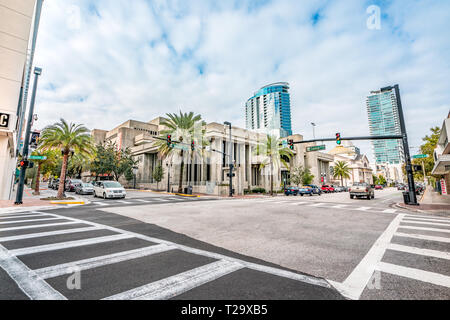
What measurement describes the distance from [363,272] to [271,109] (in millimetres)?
113176

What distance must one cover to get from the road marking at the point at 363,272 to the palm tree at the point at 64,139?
22797 millimetres

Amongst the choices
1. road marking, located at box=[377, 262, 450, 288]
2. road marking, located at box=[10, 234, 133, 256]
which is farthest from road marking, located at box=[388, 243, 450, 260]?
road marking, located at box=[10, 234, 133, 256]

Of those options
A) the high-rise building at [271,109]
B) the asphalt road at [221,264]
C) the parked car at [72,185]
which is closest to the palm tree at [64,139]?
the parked car at [72,185]

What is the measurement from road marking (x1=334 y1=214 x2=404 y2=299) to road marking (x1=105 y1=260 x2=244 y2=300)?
172 centimetres

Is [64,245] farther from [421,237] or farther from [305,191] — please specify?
[305,191]

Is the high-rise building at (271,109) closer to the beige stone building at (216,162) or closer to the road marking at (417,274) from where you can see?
the beige stone building at (216,162)

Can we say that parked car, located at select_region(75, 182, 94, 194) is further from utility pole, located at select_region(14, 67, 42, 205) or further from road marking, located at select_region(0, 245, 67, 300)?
road marking, located at select_region(0, 245, 67, 300)

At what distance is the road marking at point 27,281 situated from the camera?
2.82 m

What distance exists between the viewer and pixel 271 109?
11106 centimetres

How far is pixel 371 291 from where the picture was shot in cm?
299

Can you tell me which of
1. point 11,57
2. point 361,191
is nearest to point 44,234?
point 11,57

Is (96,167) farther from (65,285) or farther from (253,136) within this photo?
(65,285)
